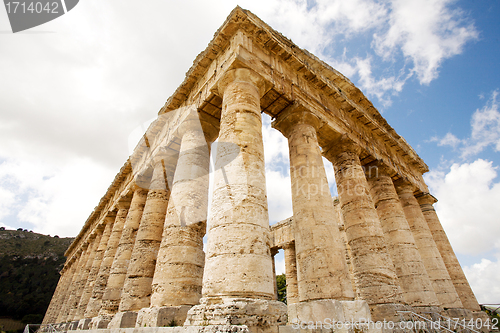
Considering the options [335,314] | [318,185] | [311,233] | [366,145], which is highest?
[366,145]

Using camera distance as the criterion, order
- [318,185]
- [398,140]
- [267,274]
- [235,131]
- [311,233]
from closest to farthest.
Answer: [267,274] → [235,131] → [311,233] → [318,185] → [398,140]

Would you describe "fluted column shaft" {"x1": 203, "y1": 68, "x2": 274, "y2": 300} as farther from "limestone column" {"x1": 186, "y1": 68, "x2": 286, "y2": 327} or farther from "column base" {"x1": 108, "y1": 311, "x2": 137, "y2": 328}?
"column base" {"x1": 108, "y1": 311, "x2": 137, "y2": 328}

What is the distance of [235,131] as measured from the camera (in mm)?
5793

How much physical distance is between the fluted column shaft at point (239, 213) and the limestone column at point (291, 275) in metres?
10.7

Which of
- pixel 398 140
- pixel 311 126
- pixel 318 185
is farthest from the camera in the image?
A: pixel 398 140

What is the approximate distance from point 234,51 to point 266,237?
5370mm

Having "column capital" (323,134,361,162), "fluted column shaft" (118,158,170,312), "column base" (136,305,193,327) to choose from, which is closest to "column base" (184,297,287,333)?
"column base" (136,305,193,327)

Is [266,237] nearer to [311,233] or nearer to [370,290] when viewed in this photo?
[311,233]

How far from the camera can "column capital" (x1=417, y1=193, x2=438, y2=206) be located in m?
13.4

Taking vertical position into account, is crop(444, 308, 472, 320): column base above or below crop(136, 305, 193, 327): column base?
above

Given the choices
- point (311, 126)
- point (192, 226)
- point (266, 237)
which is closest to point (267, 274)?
point (266, 237)

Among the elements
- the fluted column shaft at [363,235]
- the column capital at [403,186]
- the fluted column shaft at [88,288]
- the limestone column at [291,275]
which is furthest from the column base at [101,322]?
the column capital at [403,186]

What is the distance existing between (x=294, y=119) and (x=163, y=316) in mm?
6570

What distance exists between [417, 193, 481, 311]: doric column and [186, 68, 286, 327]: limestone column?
1235 centimetres
